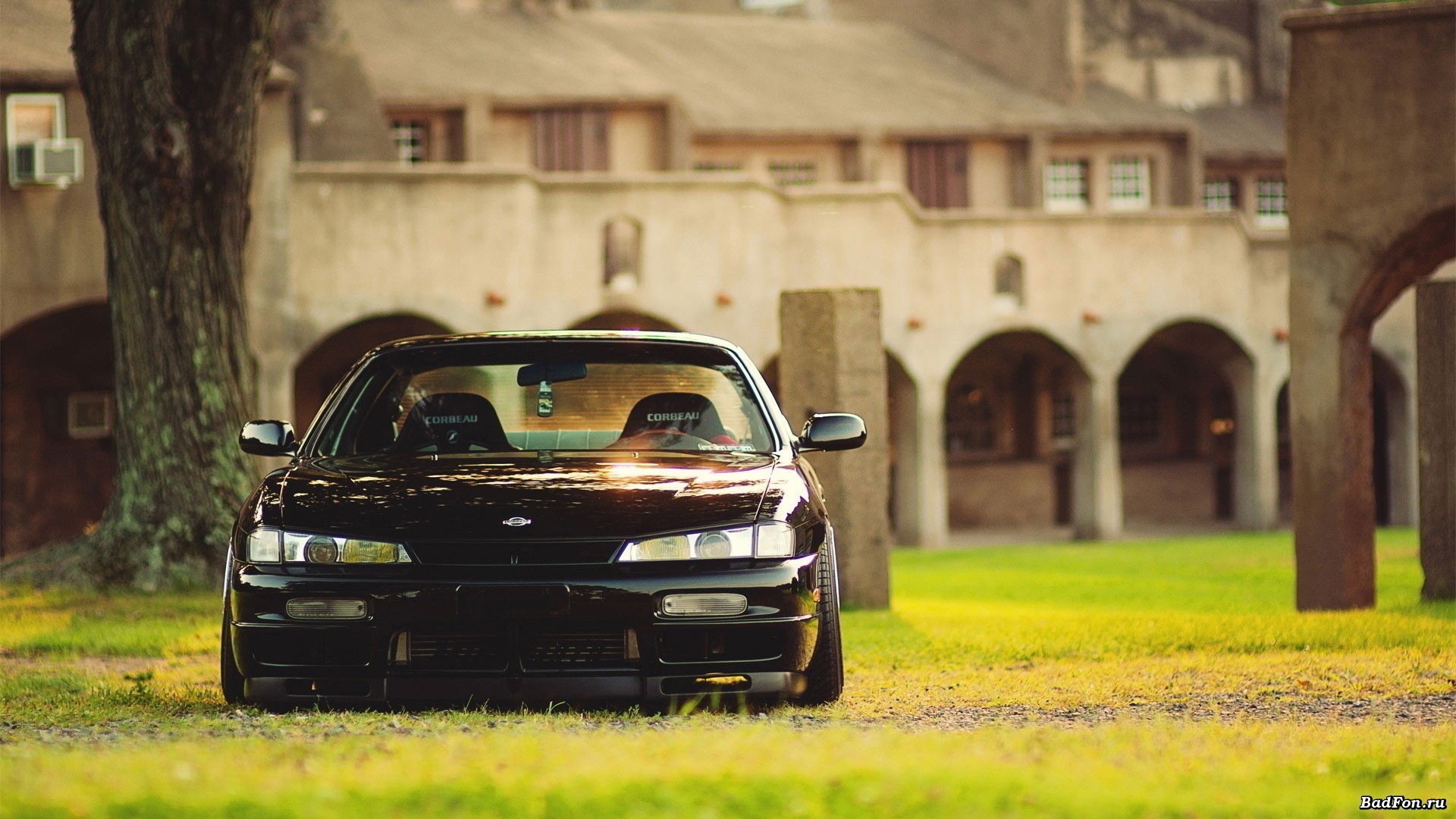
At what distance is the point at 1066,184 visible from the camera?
3925cm

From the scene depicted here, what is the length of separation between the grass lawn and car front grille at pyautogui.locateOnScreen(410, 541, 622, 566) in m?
0.53

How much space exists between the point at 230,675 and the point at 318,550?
0.76 m

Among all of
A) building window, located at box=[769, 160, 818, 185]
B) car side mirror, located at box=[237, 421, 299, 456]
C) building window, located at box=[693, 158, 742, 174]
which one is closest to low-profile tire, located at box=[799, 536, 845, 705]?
car side mirror, located at box=[237, 421, 299, 456]

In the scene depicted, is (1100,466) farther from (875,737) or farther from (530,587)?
(875,737)

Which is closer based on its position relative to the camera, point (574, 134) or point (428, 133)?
point (428, 133)

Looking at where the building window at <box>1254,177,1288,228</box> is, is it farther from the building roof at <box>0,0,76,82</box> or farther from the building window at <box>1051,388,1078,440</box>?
the building roof at <box>0,0,76,82</box>

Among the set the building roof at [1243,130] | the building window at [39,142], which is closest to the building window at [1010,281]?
the building roof at [1243,130]

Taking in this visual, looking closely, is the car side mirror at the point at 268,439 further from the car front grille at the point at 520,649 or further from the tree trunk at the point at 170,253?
the tree trunk at the point at 170,253

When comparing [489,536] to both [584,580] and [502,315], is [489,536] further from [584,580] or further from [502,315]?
[502,315]

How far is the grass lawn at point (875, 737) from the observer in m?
4.42

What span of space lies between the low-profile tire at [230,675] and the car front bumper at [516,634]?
6.7 inches

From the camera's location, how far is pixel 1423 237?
1341 centimetres

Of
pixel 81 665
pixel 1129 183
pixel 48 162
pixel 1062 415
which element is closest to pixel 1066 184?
pixel 1129 183

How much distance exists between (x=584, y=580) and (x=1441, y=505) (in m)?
9.22
